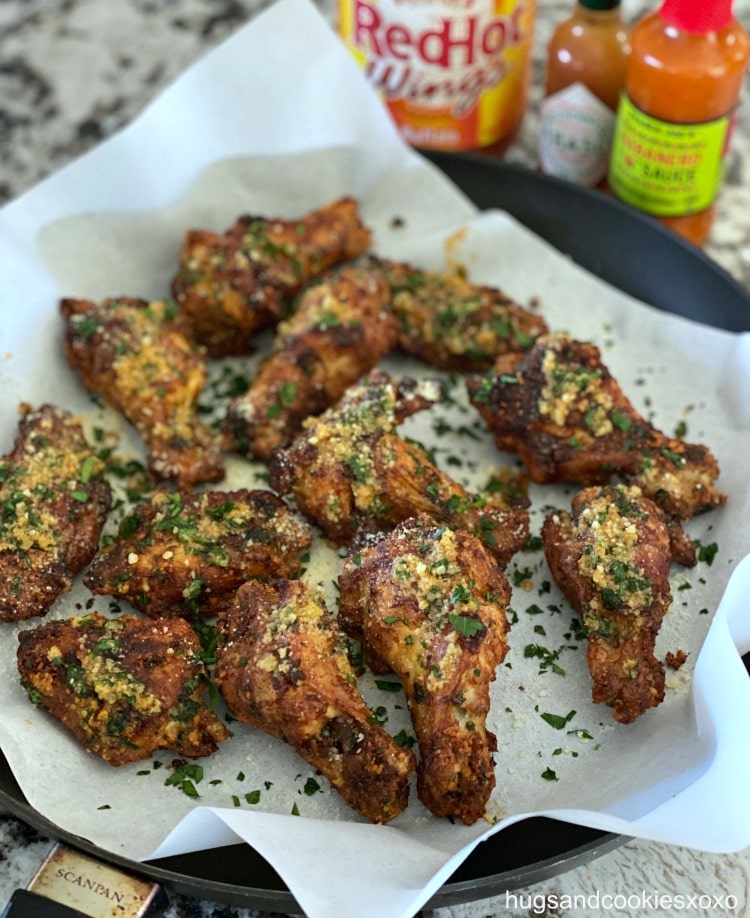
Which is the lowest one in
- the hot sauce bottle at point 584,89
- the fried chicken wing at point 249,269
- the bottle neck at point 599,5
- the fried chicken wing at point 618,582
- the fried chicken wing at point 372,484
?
the fried chicken wing at point 618,582

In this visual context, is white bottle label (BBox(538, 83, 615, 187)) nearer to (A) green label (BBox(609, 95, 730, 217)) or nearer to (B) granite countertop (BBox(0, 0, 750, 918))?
(A) green label (BBox(609, 95, 730, 217))

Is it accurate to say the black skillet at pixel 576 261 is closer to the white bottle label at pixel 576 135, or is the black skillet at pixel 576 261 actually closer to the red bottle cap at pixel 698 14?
the white bottle label at pixel 576 135

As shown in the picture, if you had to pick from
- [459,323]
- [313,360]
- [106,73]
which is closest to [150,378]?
[313,360]

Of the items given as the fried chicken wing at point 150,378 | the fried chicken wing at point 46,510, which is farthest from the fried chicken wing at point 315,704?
the fried chicken wing at point 150,378

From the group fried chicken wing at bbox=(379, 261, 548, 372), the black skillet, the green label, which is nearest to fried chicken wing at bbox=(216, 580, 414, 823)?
the black skillet

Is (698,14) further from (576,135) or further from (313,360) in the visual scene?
(313,360)
